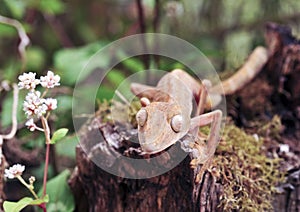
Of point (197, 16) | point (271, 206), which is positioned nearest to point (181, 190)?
point (271, 206)

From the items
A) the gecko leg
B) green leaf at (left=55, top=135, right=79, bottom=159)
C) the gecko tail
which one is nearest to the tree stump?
the gecko leg

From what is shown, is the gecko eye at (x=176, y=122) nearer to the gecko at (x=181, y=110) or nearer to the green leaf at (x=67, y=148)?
the gecko at (x=181, y=110)

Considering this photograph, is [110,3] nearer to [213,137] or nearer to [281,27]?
[281,27]

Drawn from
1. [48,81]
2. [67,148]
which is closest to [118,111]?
[67,148]

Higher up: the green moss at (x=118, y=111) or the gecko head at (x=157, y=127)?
the green moss at (x=118, y=111)

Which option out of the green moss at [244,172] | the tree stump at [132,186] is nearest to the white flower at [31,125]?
the tree stump at [132,186]

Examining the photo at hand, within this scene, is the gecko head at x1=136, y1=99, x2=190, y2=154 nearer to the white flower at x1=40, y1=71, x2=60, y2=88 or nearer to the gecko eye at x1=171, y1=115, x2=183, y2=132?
the gecko eye at x1=171, y1=115, x2=183, y2=132
